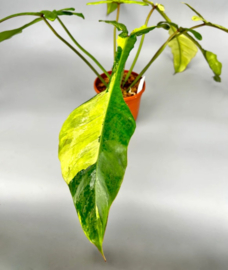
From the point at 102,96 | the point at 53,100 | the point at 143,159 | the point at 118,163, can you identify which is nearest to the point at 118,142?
the point at 118,163

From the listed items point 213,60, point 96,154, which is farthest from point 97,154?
point 213,60

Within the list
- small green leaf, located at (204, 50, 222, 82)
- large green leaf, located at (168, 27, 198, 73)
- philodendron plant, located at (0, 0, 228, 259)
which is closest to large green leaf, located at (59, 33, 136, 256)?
philodendron plant, located at (0, 0, 228, 259)

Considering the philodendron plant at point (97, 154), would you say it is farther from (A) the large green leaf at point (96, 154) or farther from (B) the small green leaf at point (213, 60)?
(B) the small green leaf at point (213, 60)

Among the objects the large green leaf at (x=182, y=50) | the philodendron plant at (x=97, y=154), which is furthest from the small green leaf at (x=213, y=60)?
the philodendron plant at (x=97, y=154)

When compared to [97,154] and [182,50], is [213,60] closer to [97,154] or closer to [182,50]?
[182,50]

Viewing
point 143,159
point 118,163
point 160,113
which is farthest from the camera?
point 160,113

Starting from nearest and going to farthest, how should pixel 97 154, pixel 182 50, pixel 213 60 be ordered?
pixel 97 154, pixel 213 60, pixel 182 50

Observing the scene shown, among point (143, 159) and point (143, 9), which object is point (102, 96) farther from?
point (143, 9)
